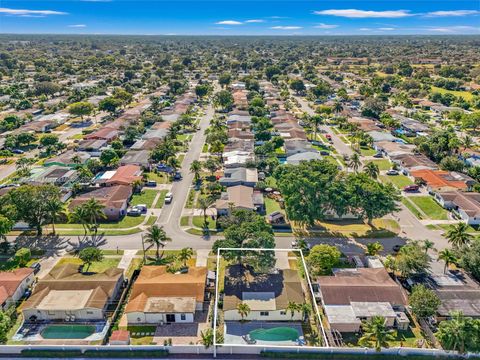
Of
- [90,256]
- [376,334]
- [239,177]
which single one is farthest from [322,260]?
[239,177]

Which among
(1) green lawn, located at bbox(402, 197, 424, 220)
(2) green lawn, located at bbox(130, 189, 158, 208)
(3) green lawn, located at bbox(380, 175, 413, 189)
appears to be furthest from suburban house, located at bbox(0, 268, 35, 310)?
(3) green lawn, located at bbox(380, 175, 413, 189)

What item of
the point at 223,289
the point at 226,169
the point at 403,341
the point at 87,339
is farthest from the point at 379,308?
the point at 226,169

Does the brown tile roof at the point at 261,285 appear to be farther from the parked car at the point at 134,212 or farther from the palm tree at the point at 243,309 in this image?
the parked car at the point at 134,212

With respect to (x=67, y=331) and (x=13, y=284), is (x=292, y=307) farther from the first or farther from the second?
(x=13, y=284)


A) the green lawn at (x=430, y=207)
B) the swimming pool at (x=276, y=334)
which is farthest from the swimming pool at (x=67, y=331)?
the green lawn at (x=430, y=207)

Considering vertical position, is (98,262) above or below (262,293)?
below

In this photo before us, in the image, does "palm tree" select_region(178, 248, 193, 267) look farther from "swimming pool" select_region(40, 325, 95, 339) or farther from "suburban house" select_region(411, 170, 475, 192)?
"suburban house" select_region(411, 170, 475, 192)
